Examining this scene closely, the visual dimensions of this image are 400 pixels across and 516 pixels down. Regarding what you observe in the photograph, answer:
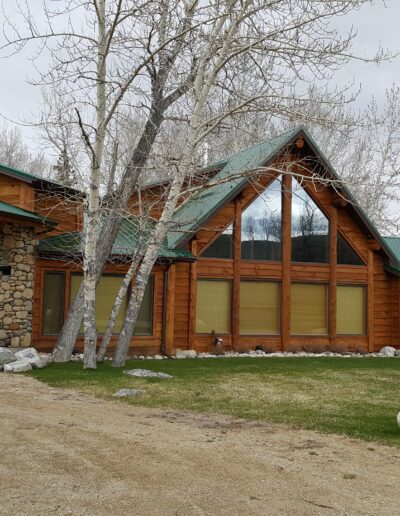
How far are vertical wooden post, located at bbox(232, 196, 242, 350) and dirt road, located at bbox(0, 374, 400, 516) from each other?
28.7ft

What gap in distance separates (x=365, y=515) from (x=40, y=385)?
256 inches

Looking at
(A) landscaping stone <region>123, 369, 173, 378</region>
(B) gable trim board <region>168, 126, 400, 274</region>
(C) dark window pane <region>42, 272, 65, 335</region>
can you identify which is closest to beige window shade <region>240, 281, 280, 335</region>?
(B) gable trim board <region>168, 126, 400, 274</region>

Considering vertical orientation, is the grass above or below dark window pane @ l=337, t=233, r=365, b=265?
below

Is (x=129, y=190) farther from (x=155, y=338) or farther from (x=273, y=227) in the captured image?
(x=273, y=227)

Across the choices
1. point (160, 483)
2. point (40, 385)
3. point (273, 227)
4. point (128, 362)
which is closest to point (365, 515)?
point (160, 483)

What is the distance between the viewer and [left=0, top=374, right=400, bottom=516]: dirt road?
13.9 ft

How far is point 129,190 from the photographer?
42.8ft

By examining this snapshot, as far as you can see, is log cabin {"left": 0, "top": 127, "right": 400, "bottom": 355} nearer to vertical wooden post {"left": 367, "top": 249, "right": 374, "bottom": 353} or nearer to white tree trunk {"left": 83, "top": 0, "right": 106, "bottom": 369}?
vertical wooden post {"left": 367, "top": 249, "right": 374, "bottom": 353}

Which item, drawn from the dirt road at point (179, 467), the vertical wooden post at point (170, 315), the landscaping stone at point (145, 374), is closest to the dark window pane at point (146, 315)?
the vertical wooden post at point (170, 315)

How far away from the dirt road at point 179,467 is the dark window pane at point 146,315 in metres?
7.73

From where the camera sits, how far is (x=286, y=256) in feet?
55.5

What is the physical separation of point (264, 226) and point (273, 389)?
7.85 m

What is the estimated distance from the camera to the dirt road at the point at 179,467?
4223 mm

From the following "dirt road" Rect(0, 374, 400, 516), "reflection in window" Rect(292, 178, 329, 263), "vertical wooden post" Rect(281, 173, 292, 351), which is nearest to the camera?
"dirt road" Rect(0, 374, 400, 516)
